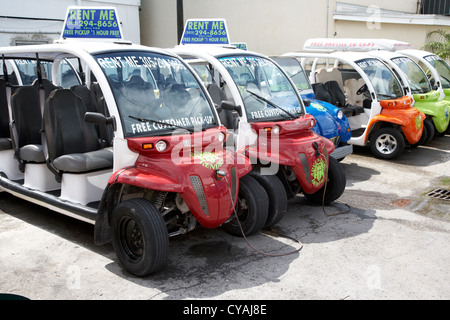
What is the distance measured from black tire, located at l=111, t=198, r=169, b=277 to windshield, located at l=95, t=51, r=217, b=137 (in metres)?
0.71

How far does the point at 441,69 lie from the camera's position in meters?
10.9

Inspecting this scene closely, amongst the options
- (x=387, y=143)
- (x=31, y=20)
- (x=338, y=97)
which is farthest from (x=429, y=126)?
(x=31, y=20)

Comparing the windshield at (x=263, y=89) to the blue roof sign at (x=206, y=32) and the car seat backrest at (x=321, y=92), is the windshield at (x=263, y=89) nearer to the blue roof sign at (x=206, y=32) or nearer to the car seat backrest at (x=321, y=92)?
the car seat backrest at (x=321, y=92)

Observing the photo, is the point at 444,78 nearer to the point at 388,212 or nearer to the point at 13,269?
the point at 388,212

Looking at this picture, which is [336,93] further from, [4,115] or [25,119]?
[4,115]

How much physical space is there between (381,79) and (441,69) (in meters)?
2.84

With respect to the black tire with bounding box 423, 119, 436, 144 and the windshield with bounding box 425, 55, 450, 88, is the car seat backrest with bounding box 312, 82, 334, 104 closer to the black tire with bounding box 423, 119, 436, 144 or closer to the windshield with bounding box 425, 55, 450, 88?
the black tire with bounding box 423, 119, 436, 144

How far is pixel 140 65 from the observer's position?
4777 mm

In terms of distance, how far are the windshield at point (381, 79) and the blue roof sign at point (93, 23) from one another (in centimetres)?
439

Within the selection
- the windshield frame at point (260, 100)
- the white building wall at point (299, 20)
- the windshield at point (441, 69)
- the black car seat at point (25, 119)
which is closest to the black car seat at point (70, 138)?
the black car seat at point (25, 119)

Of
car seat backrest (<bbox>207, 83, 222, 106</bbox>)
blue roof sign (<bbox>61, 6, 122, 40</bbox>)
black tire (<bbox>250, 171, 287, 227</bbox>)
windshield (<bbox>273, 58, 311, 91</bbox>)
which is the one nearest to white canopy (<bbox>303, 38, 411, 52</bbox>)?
windshield (<bbox>273, 58, 311, 91</bbox>)

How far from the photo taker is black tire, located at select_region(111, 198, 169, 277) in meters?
3.99
